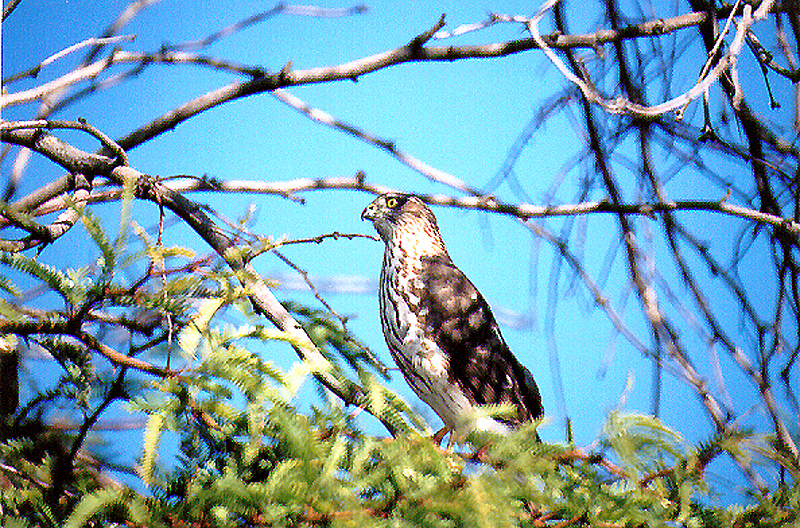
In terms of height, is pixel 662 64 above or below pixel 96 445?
above

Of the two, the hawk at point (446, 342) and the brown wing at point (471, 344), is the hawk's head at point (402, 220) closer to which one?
the hawk at point (446, 342)

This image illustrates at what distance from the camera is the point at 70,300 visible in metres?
0.96

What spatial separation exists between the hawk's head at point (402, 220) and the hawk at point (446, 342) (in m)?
0.12

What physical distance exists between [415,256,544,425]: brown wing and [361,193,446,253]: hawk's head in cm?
22

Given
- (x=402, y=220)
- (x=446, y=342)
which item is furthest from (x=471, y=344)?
(x=402, y=220)

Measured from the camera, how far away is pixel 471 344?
236 cm

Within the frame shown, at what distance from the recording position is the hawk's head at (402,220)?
2723 mm

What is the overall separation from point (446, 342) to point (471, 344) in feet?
0.35

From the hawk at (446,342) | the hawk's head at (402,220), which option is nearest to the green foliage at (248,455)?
the hawk at (446,342)

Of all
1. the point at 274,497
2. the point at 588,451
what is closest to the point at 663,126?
the point at 588,451

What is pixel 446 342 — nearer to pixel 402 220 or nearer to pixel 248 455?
pixel 402 220

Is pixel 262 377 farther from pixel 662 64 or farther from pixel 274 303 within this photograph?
pixel 662 64

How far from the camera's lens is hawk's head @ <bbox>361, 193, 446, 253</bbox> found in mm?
2723

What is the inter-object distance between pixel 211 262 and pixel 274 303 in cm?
19
